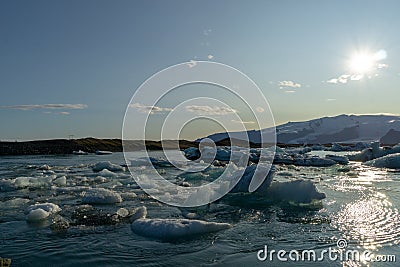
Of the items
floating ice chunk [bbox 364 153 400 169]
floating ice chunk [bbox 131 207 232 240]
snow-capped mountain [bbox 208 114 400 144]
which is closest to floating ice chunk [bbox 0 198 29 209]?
floating ice chunk [bbox 131 207 232 240]

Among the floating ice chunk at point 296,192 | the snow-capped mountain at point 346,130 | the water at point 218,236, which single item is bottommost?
the water at point 218,236

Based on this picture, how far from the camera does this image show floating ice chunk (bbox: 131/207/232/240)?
5785 millimetres

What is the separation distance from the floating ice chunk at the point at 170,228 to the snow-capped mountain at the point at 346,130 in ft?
347

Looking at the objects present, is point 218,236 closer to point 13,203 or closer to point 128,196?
point 128,196

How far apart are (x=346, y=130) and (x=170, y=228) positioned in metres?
134

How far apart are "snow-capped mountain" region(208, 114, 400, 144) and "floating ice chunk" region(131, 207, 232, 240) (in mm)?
105857

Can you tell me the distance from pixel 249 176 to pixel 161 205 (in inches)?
112

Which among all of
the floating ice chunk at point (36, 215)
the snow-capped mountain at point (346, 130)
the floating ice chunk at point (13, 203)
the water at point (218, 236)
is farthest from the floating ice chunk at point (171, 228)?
the snow-capped mountain at point (346, 130)

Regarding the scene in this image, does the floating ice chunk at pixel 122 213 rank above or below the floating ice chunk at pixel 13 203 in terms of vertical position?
below

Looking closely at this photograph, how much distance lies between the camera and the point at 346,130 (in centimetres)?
12800

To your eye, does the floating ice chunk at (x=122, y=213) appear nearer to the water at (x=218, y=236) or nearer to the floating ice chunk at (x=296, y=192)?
the water at (x=218, y=236)

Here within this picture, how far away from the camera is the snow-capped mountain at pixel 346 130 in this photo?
11731 centimetres

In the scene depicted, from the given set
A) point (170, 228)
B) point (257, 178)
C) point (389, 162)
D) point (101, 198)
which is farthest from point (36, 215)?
point (389, 162)

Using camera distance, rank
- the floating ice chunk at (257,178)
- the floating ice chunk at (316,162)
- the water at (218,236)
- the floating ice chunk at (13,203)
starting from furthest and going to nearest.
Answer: the floating ice chunk at (316,162), the floating ice chunk at (257,178), the floating ice chunk at (13,203), the water at (218,236)
